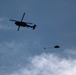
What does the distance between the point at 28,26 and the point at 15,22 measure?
774cm

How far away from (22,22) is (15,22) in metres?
3.49

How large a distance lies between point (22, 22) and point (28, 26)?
459cm

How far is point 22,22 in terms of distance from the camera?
350 feet

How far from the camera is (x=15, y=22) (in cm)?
10506

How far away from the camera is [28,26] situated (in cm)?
10994
